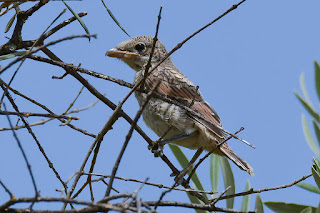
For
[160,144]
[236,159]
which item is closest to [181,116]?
[160,144]

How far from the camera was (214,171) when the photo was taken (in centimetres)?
387

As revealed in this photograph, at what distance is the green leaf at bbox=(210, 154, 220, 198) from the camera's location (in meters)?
3.78

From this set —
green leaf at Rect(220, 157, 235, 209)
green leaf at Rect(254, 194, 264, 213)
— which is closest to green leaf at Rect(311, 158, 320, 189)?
green leaf at Rect(254, 194, 264, 213)

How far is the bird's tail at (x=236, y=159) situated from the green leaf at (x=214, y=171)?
3.8 inches

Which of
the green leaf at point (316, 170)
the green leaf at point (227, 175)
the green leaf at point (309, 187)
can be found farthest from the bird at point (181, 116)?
the green leaf at point (316, 170)

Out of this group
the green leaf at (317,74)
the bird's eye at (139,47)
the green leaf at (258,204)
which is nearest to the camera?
the green leaf at (258,204)

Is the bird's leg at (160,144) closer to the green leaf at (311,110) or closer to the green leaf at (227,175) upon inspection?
the green leaf at (227,175)

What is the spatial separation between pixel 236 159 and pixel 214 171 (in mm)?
305

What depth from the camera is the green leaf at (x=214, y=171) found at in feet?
12.4

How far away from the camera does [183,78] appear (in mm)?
4828

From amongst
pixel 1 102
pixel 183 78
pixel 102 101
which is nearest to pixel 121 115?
pixel 102 101

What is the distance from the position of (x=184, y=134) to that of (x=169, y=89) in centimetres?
46

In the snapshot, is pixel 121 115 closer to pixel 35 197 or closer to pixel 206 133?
pixel 206 133

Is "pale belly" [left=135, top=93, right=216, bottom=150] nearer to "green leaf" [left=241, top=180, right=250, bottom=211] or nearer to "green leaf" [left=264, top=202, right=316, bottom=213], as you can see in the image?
"green leaf" [left=241, top=180, right=250, bottom=211]
